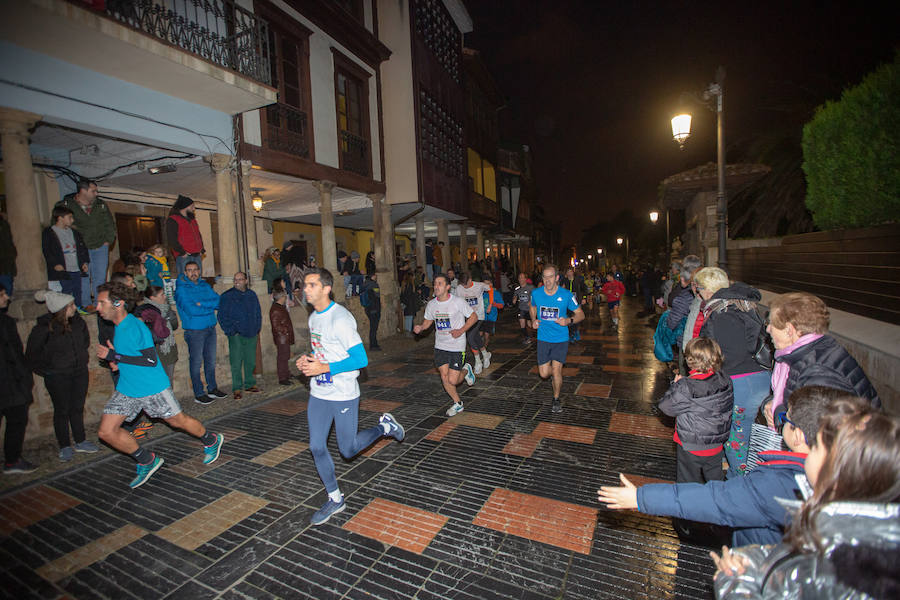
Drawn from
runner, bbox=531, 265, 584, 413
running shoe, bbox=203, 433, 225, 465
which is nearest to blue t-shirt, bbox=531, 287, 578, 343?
runner, bbox=531, 265, 584, 413

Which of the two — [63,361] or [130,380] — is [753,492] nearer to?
[130,380]

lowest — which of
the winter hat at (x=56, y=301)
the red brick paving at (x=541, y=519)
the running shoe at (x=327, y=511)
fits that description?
the red brick paving at (x=541, y=519)

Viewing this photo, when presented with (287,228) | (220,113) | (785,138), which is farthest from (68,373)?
(785,138)

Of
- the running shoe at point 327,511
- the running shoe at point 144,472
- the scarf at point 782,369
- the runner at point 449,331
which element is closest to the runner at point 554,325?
the runner at point 449,331

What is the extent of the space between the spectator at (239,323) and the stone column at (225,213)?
1.44 metres

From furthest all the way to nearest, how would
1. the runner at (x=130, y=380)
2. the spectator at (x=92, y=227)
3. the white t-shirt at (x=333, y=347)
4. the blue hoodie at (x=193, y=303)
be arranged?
the blue hoodie at (x=193, y=303) < the spectator at (x=92, y=227) < the runner at (x=130, y=380) < the white t-shirt at (x=333, y=347)

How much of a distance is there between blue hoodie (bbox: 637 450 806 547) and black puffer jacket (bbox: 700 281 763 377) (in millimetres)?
1933

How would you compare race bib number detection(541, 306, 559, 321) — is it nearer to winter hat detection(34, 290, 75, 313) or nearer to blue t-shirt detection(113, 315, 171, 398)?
blue t-shirt detection(113, 315, 171, 398)

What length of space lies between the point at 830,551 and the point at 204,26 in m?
11.2

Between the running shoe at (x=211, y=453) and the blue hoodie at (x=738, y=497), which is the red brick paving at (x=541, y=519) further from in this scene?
the running shoe at (x=211, y=453)

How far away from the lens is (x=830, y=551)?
1.07m

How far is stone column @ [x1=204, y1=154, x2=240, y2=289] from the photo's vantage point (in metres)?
8.52

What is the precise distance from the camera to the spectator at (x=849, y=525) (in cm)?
99

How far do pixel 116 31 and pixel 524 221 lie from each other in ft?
111
